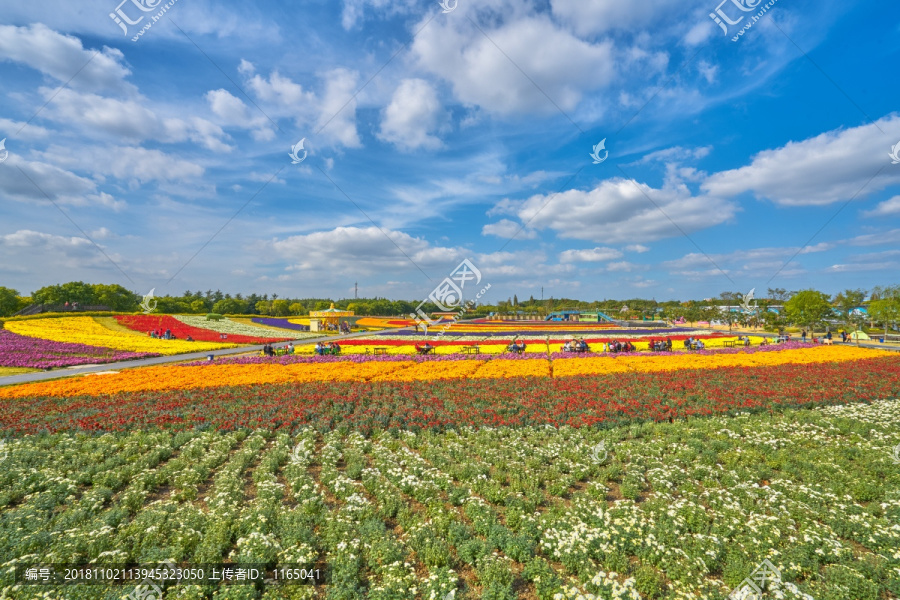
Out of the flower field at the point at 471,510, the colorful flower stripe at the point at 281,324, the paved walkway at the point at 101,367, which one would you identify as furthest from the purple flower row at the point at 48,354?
the colorful flower stripe at the point at 281,324

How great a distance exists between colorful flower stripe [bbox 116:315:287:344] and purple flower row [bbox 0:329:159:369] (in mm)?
9473

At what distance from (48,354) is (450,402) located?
1123 inches

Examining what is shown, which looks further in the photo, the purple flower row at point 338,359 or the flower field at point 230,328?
the flower field at point 230,328

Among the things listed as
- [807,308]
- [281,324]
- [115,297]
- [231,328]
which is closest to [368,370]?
[231,328]

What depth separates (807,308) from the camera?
50.7 meters

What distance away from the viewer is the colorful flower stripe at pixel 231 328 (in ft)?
143

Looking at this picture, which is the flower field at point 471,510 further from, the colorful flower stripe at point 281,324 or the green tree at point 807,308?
the green tree at point 807,308

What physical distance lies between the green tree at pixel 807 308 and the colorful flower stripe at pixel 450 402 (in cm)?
4143

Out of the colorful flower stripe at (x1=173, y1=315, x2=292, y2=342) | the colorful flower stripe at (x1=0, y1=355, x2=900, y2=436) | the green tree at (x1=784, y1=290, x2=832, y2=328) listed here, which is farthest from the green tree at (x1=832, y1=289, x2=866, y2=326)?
the colorful flower stripe at (x1=173, y1=315, x2=292, y2=342)

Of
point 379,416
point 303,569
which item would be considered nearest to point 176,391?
point 379,416

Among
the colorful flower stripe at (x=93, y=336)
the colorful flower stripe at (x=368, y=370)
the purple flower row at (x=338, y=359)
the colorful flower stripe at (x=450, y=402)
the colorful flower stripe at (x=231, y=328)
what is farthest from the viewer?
the colorful flower stripe at (x=231, y=328)

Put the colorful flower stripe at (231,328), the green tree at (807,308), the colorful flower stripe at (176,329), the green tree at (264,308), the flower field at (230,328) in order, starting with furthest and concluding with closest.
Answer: the green tree at (264,308), the green tree at (807,308), the flower field at (230,328), the colorful flower stripe at (231,328), the colorful flower stripe at (176,329)

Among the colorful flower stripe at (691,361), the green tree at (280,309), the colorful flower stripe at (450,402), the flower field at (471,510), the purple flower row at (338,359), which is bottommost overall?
the flower field at (471,510)

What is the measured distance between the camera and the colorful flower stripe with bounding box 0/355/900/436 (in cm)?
1187
